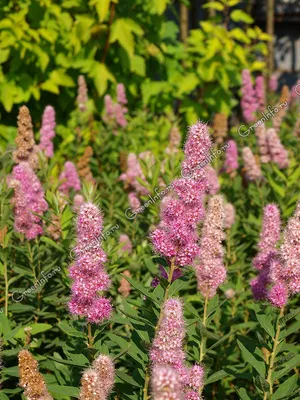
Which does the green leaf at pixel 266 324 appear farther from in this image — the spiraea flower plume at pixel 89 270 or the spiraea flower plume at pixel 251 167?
the spiraea flower plume at pixel 251 167

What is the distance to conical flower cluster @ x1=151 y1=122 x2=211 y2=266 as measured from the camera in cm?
223

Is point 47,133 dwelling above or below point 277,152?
above

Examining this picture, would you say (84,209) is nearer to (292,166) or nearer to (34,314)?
(34,314)

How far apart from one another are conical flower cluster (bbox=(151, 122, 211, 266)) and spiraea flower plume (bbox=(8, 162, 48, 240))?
3.24 ft

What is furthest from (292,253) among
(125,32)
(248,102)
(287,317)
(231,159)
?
(125,32)

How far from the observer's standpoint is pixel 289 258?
7.42ft

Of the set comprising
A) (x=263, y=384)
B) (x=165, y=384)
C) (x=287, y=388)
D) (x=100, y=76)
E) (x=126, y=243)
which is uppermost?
(x=165, y=384)

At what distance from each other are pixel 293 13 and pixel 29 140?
9012 millimetres

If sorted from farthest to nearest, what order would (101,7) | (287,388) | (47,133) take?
(101,7) → (47,133) → (287,388)

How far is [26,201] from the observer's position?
10.3 ft

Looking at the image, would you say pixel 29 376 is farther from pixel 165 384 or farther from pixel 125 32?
pixel 125 32

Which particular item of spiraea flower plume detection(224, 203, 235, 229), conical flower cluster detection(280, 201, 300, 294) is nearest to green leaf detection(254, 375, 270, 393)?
conical flower cluster detection(280, 201, 300, 294)

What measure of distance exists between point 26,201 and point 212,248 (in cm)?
106

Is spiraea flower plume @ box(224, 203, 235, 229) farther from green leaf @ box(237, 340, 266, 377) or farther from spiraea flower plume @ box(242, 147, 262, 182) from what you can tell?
green leaf @ box(237, 340, 266, 377)
